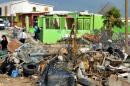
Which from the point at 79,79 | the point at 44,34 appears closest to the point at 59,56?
the point at 79,79

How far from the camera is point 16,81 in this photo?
58.9 ft

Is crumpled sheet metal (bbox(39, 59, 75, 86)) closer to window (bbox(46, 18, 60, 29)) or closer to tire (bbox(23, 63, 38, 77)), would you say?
tire (bbox(23, 63, 38, 77))

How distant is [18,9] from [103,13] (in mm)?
32987

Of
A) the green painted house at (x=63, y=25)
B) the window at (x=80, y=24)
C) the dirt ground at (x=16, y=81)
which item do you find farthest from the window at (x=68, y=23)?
the dirt ground at (x=16, y=81)

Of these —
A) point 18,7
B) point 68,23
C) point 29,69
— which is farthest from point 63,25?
point 18,7

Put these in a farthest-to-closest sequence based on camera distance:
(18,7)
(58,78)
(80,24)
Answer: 1. (18,7)
2. (80,24)
3. (58,78)

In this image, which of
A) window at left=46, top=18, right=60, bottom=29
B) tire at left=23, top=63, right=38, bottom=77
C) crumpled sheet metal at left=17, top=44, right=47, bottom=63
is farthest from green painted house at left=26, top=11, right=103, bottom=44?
tire at left=23, top=63, right=38, bottom=77

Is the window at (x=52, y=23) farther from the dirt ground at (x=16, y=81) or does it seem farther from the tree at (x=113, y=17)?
the dirt ground at (x=16, y=81)

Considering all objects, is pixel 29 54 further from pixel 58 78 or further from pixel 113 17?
Result: pixel 113 17

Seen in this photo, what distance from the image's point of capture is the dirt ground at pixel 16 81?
17206 mm

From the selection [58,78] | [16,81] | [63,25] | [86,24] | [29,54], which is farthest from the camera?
[86,24]

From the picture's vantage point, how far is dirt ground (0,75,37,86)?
17206mm

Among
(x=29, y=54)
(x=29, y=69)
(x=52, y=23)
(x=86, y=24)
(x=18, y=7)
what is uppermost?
(x=18, y=7)

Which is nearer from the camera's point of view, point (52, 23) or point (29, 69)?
point (29, 69)
